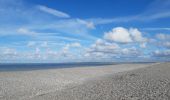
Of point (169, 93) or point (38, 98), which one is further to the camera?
point (38, 98)

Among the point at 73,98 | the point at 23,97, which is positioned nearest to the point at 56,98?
the point at 73,98

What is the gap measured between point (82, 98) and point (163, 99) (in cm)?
Result: 681

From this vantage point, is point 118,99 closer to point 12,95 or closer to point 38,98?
point 38,98

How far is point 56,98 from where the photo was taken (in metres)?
22.1

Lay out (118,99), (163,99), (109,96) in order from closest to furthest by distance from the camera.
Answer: (163,99), (118,99), (109,96)

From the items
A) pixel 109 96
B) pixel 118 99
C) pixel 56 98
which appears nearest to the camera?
pixel 118 99

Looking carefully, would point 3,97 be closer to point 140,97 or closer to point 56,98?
point 56,98

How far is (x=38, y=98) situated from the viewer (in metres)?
23.0

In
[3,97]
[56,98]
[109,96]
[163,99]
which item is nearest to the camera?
[163,99]

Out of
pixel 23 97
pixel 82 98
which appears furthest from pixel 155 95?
pixel 23 97

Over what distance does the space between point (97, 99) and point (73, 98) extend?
255 cm

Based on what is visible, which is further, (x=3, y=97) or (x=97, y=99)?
(x=3, y=97)

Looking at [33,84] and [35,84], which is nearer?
[33,84]

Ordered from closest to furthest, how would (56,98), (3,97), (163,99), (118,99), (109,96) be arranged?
(163,99), (118,99), (109,96), (56,98), (3,97)
